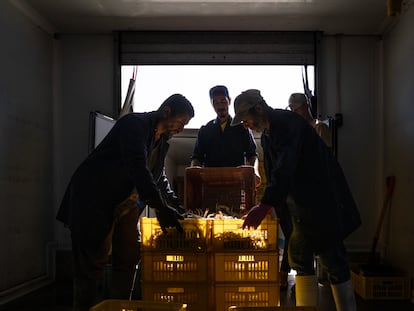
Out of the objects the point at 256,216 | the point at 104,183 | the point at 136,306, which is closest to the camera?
the point at 136,306

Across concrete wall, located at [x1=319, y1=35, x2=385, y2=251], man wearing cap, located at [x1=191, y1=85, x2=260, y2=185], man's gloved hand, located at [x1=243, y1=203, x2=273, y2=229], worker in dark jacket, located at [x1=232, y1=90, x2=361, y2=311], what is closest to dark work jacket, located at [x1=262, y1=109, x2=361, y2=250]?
worker in dark jacket, located at [x1=232, y1=90, x2=361, y2=311]

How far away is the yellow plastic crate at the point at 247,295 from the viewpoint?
98.8 inches

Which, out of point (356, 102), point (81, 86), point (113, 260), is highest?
point (81, 86)

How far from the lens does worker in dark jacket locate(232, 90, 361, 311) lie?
2438mm

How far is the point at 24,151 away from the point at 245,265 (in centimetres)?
275

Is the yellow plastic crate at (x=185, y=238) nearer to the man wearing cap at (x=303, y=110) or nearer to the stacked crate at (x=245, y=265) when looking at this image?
the stacked crate at (x=245, y=265)

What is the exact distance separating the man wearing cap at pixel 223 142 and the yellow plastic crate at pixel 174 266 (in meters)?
1.64

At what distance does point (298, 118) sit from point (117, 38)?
3244mm

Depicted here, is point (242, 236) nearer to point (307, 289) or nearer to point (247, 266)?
point (247, 266)

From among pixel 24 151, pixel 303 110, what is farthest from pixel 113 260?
pixel 24 151

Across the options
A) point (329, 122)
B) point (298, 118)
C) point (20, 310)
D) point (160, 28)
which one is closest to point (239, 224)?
point (298, 118)

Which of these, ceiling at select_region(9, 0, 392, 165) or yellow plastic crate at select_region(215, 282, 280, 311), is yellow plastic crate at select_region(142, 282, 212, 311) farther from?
ceiling at select_region(9, 0, 392, 165)

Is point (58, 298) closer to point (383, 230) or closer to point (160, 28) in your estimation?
point (160, 28)

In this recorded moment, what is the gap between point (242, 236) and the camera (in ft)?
8.40
